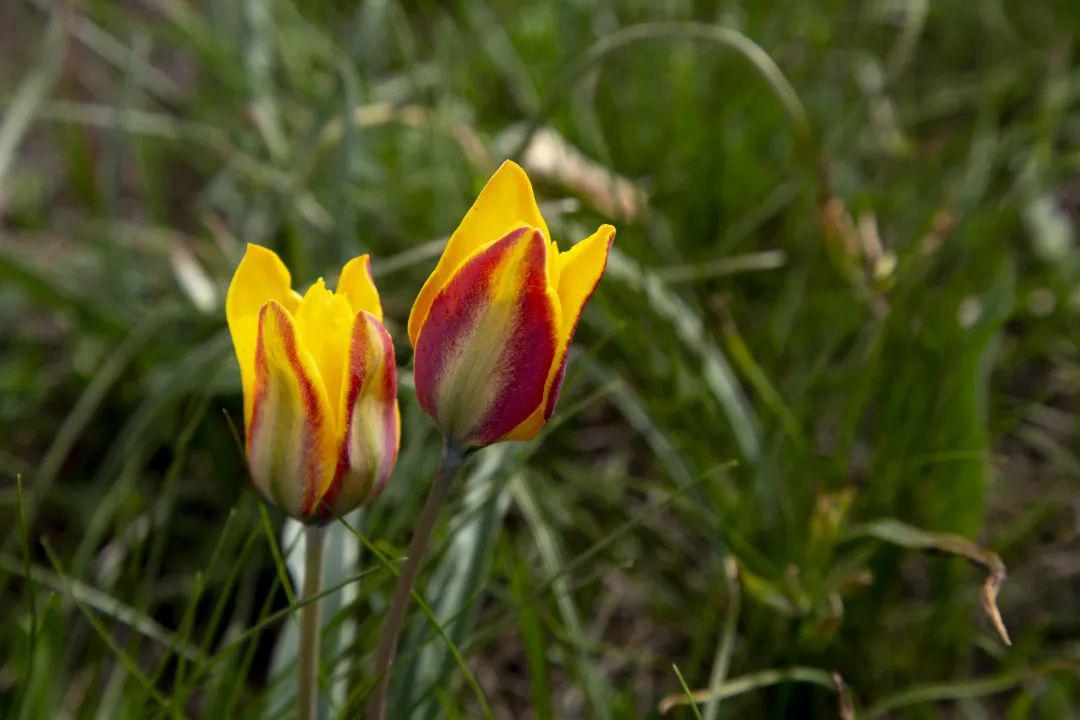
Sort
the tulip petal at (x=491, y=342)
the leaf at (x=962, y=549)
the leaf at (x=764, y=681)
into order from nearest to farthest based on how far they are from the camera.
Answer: the tulip petal at (x=491, y=342) < the leaf at (x=962, y=549) < the leaf at (x=764, y=681)

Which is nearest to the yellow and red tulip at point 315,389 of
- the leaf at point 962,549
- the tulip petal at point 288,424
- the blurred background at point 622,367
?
the tulip petal at point 288,424

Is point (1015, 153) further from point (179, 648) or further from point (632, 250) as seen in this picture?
point (179, 648)

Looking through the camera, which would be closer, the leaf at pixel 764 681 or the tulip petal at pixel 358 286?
the tulip petal at pixel 358 286

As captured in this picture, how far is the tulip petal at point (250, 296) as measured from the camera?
0.65 metres

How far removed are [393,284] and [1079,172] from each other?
1057 millimetres

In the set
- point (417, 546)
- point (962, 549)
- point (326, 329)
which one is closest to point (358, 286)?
point (326, 329)

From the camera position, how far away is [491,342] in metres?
0.59

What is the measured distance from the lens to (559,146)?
1530 mm

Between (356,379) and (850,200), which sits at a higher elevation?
(356,379)

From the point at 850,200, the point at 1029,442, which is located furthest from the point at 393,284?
the point at 1029,442

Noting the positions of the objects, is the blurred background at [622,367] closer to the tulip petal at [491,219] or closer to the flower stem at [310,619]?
the flower stem at [310,619]

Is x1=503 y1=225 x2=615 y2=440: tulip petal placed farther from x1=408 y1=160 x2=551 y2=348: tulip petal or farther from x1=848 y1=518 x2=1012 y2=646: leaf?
x1=848 y1=518 x2=1012 y2=646: leaf

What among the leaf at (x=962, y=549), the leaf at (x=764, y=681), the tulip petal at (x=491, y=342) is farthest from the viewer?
the leaf at (x=764, y=681)

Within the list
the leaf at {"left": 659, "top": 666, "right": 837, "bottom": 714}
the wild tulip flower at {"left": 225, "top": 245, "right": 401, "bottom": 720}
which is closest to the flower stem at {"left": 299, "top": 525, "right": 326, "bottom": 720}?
the wild tulip flower at {"left": 225, "top": 245, "right": 401, "bottom": 720}
